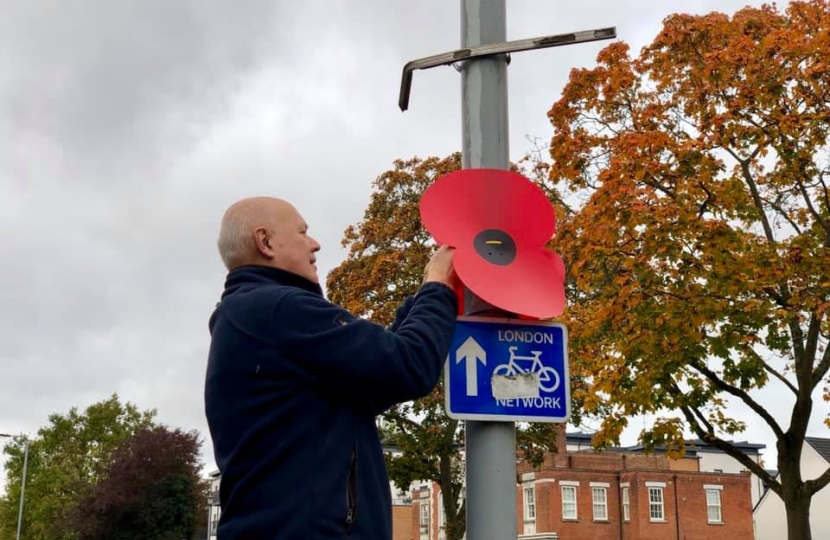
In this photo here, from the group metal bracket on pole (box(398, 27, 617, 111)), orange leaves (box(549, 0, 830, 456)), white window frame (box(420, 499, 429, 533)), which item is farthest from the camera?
white window frame (box(420, 499, 429, 533))

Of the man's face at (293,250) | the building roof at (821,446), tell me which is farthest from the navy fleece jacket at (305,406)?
the building roof at (821,446)

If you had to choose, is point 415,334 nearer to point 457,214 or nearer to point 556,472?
point 457,214

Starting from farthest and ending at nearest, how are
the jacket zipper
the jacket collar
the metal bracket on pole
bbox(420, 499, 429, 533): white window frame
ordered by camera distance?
bbox(420, 499, 429, 533): white window frame → the metal bracket on pole → the jacket collar → the jacket zipper

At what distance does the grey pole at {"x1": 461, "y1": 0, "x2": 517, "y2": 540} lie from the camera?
2.88 m

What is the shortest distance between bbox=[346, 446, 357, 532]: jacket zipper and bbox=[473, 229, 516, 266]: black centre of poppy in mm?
868

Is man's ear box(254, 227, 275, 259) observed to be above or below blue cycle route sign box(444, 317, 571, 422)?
above

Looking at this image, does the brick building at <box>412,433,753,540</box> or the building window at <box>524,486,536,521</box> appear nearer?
the brick building at <box>412,433,753,540</box>

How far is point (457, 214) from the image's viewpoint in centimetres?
300

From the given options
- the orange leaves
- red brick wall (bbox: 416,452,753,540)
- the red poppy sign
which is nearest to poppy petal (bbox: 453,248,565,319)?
the red poppy sign

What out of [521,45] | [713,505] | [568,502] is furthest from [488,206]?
[713,505]

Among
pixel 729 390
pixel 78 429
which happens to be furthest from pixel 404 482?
pixel 78 429

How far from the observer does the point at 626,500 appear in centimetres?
5162

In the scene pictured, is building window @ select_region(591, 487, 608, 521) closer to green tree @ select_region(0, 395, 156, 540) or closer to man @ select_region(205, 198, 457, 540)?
green tree @ select_region(0, 395, 156, 540)

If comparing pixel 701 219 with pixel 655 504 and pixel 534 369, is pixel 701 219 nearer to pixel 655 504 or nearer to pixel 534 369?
pixel 534 369
